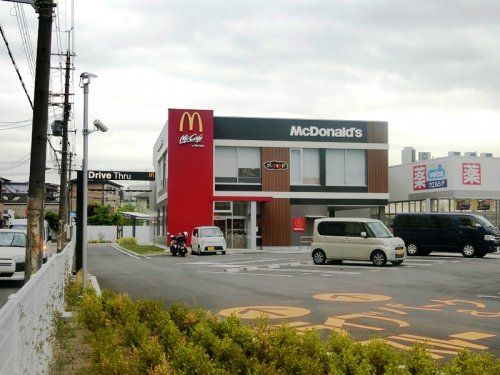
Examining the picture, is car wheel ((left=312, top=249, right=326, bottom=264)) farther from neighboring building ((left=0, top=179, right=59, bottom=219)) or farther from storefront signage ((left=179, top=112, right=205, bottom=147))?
neighboring building ((left=0, top=179, right=59, bottom=219))

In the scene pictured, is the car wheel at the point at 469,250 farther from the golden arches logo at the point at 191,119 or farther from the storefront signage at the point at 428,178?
the golden arches logo at the point at 191,119

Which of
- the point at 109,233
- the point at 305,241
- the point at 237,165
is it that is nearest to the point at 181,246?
the point at 237,165

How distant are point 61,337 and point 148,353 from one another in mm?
3096

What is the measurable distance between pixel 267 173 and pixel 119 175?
55.4ft

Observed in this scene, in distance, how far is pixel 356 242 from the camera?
24.8 m

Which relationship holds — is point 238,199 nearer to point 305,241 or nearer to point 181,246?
point 305,241

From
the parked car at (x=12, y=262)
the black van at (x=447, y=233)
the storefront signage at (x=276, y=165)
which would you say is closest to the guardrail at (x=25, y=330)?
the parked car at (x=12, y=262)

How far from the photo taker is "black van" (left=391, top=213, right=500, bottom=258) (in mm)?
29031

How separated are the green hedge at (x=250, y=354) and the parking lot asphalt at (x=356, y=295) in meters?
1.90

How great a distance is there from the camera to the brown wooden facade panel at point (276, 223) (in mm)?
44312

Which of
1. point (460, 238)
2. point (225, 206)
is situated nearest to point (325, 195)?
point (225, 206)

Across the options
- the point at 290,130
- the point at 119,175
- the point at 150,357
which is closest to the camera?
the point at 150,357

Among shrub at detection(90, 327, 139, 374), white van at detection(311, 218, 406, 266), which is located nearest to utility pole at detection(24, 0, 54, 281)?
shrub at detection(90, 327, 139, 374)

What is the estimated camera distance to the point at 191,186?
143 feet
